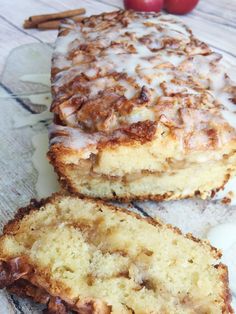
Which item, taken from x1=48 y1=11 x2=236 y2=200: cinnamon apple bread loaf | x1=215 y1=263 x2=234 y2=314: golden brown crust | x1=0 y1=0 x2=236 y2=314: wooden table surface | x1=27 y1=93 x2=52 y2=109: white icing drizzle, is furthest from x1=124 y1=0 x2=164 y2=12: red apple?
x1=215 y1=263 x2=234 y2=314: golden brown crust

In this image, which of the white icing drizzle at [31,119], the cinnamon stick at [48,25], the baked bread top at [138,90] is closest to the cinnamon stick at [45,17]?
the cinnamon stick at [48,25]

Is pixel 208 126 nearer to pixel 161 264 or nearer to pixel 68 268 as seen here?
pixel 161 264

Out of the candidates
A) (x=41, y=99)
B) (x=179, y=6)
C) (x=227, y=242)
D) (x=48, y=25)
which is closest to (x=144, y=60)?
(x=41, y=99)

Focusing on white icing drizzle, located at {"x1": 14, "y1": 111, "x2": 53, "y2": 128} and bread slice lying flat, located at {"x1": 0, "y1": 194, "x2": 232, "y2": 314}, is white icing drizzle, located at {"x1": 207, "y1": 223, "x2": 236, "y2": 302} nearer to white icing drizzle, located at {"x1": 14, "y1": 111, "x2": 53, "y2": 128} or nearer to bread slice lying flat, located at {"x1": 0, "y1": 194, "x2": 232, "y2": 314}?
bread slice lying flat, located at {"x1": 0, "y1": 194, "x2": 232, "y2": 314}

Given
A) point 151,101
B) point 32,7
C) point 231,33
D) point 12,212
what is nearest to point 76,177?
→ point 12,212

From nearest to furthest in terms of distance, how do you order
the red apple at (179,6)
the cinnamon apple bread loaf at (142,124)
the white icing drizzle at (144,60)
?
1. the cinnamon apple bread loaf at (142,124)
2. the white icing drizzle at (144,60)
3. the red apple at (179,6)

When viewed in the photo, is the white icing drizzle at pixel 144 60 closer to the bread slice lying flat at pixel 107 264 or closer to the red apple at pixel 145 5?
the bread slice lying flat at pixel 107 264
